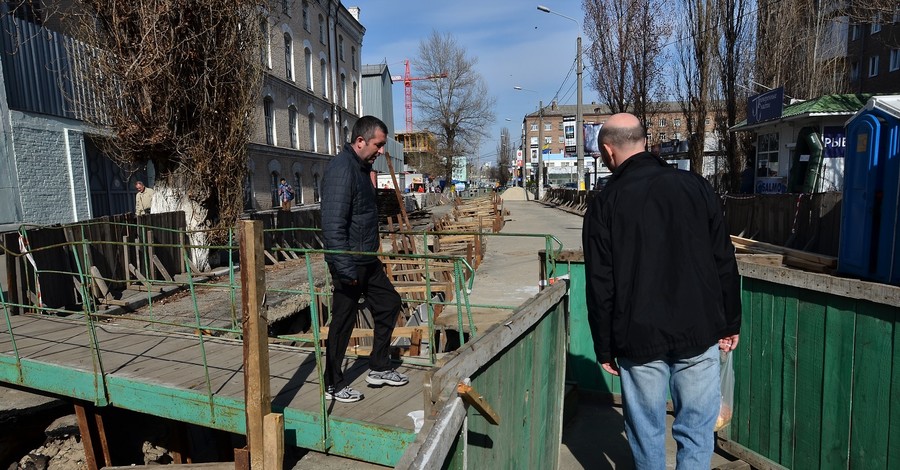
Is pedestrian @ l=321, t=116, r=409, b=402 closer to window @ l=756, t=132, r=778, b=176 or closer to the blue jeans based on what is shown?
the blue jeans

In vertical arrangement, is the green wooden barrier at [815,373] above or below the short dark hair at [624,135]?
below

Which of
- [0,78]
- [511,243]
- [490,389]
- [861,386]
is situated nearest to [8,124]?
[0,78]

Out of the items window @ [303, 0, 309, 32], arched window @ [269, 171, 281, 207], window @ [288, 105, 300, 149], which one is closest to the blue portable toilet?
arched window @ [269, 171, 281, 207]

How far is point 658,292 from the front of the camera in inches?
88.0

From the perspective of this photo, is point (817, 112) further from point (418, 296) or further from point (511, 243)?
point (418, 296)

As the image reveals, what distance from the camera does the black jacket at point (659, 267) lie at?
223 cm

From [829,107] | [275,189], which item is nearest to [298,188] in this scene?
[275,189]

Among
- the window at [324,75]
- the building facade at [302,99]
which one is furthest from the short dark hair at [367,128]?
the window at [324,75]

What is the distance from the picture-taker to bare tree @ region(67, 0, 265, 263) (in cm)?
884

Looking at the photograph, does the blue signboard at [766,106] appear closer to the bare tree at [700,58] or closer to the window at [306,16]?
the bare tree at [700,58]

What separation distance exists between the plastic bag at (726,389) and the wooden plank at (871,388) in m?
0.79

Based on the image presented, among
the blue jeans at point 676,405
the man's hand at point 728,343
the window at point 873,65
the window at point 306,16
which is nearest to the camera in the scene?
the blue jeans at point 676,405

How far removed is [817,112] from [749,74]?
11303 millimetres

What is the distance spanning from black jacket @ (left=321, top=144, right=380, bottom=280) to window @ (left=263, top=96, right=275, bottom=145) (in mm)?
20543
